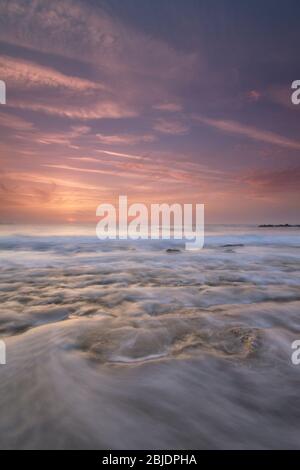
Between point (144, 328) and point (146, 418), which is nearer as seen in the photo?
point (146, 418)

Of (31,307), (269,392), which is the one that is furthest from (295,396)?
(31,307)

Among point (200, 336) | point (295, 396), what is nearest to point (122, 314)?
point (200, 336)

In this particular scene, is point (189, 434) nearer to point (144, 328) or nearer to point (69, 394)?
point (69, 394)

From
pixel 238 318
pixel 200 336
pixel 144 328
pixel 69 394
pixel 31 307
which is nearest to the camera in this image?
pixel 69 394

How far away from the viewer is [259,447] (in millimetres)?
1422

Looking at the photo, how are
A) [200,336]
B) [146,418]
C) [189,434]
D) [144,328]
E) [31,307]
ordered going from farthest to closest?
[31,307] → [144,328] → [200,336] → [146,418] → [189,434]

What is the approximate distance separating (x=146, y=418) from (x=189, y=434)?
0.27 meters

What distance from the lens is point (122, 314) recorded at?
335 centimetres

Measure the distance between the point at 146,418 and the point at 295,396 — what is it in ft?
3.46
